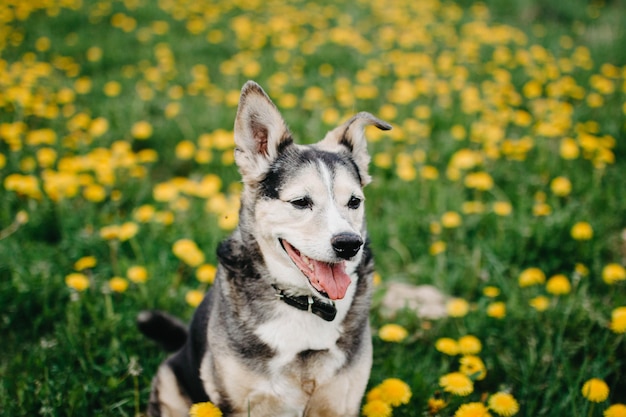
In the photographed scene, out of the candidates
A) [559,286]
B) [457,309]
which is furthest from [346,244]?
[559,286]

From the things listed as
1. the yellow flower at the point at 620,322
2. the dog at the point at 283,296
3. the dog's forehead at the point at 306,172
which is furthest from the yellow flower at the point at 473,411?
the dog's forehead at the point at 306,172

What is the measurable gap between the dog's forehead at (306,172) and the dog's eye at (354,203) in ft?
0.21

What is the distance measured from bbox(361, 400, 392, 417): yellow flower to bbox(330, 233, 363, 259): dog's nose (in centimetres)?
85

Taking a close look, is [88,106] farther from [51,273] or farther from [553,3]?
[553,3]

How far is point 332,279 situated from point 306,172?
0.58 meters

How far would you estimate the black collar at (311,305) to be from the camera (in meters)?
2.40

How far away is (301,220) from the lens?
234 centimetres

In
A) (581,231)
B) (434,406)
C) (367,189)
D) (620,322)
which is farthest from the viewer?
(367,189)

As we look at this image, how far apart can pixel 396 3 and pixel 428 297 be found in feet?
26.5

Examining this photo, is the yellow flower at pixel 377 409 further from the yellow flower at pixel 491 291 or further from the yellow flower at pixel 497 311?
the yellow flower at pixel 491 291

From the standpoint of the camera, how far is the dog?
231cm

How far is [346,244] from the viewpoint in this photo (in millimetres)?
2156

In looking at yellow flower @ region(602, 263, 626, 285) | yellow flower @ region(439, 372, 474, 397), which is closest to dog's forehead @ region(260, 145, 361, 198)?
yellow flower @ region(439, 372, 474, 397)

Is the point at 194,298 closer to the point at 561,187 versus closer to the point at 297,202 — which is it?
the point at 297,202
